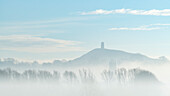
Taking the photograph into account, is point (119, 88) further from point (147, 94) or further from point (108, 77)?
point (108, 77)

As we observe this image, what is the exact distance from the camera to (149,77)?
127000 millimetres

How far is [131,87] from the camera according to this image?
114 meters

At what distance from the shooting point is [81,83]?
385 feet

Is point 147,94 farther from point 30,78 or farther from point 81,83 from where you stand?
point 30,78

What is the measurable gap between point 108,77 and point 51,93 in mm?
26892

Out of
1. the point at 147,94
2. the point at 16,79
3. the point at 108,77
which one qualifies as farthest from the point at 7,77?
the point at 147,94

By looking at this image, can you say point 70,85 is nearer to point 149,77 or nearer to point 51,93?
point 51,93

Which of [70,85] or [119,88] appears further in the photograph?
[70,85]

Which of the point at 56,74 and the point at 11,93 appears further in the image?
the point at 56,74

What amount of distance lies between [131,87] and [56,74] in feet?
104

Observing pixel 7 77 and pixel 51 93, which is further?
pixel 7 77

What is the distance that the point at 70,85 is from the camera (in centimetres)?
12738

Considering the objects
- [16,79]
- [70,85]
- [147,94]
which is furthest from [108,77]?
[16,79]

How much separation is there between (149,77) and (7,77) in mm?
49473
